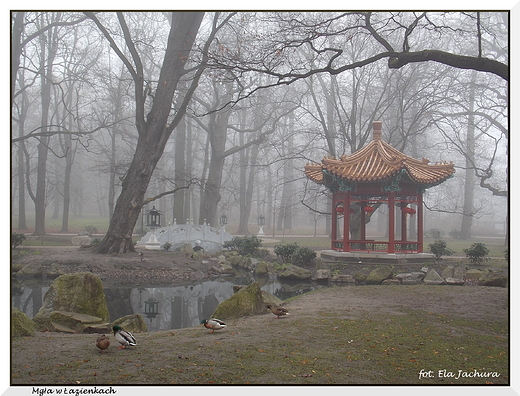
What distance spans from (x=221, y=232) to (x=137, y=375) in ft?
57.6

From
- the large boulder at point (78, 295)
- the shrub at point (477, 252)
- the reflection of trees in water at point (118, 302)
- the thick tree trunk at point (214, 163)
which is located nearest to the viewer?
the large boulder at point (78, 295)

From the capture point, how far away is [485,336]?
5984mm

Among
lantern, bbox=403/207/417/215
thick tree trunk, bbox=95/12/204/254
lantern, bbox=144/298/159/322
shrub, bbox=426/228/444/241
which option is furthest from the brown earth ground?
shrub, bbox=426/228/444/241

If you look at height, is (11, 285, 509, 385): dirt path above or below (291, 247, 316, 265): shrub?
above

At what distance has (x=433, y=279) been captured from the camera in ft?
40.2

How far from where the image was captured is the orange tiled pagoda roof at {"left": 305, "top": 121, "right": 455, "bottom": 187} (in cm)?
1422

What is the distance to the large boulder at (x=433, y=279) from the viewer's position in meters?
12.1

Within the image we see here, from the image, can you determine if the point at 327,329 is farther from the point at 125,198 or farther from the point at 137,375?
the point at 125,198

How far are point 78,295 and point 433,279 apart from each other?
894cm

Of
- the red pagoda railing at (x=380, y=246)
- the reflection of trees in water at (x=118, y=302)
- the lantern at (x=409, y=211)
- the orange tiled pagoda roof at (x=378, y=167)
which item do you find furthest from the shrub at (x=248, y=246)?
the reflection of trees in water at (x=118, y=302)

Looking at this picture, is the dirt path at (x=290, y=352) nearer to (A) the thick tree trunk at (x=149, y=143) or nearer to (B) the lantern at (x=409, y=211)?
(B) the lantern at (x=409, y=211)

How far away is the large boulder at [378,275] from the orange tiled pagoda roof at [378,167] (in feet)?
9.55

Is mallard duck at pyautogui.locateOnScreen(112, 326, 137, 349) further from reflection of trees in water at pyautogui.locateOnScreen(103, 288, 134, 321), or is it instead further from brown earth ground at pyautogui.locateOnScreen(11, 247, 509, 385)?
reflection of trees in water at pyautogui.locateOnScreen(103, 288, 134, 321)

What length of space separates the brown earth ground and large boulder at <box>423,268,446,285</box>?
14.3 ft
